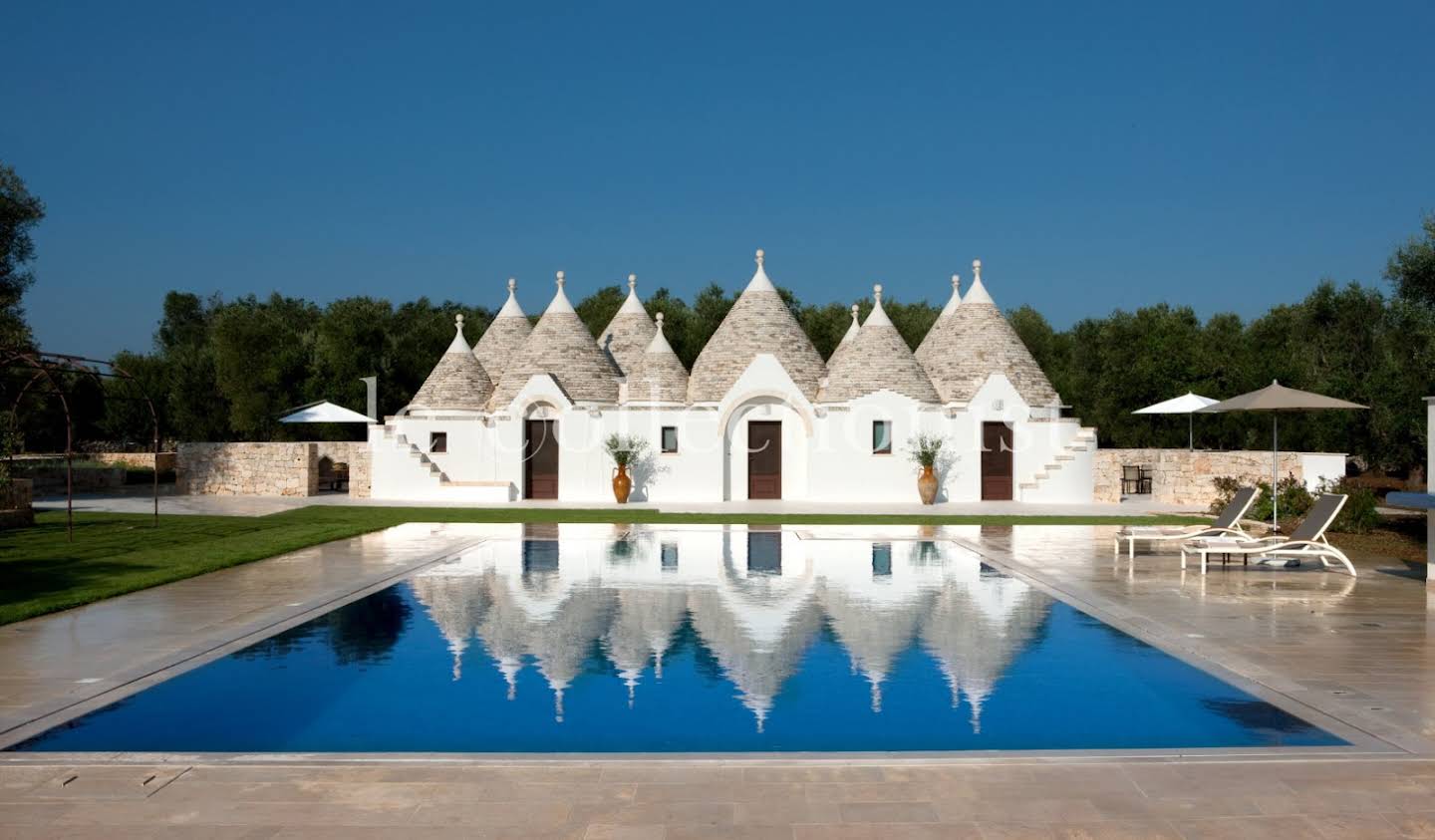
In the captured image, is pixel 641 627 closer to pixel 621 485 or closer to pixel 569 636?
pixel 569 636

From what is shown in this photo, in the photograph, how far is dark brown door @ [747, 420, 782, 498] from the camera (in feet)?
106

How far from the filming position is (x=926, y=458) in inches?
1208

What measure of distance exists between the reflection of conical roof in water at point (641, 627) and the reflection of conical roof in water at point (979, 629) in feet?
7.51

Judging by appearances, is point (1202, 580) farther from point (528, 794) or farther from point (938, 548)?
point (528, 794)

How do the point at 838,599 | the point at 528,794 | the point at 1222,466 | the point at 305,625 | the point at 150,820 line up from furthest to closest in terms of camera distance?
the point at 1222,466 → the point at 838,599 → the point at 305,625 → the point at 528,794 → the point at 150,820

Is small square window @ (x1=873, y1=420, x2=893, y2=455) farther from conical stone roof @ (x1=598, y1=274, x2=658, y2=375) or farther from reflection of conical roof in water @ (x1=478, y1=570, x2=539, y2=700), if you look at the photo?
reflection of conical roof in water @ (x1=478, y1=570, x2=539, y2=700)

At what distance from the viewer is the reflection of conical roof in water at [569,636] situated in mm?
8719

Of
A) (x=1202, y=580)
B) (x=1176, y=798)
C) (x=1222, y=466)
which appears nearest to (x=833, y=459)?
(x=1222, y=466)

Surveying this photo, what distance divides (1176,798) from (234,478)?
102 ft

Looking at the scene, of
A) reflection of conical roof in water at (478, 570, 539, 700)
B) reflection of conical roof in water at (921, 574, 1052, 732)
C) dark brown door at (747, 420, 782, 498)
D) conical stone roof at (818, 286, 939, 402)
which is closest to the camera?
reflection of conical roof in water at (921, 574, 1052, 732)

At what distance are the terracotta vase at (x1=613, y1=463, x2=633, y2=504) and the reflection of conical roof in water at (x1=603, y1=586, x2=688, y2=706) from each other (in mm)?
17257

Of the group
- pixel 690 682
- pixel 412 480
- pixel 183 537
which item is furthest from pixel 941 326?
pixel 690 682

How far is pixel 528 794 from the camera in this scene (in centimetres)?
576

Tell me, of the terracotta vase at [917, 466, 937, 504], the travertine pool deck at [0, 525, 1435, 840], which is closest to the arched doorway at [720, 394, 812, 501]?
the terracotta vase at [917, 466, 937, 504]
